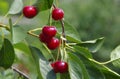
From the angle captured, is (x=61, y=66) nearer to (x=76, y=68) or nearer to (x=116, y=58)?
(x=76, y=68)

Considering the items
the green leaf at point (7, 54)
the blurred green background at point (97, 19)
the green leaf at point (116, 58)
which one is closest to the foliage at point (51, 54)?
the green leaf at point (7, 54)

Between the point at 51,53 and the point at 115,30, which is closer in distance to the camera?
the point at 51,53

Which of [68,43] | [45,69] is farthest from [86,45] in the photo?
[45,69]

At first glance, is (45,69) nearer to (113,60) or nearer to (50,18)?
(50,18)

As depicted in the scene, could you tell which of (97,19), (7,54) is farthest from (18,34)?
(97,19)

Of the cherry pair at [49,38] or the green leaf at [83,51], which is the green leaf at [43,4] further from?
the green leaf at [83,51]

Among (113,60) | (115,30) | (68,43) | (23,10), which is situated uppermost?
(23,10)

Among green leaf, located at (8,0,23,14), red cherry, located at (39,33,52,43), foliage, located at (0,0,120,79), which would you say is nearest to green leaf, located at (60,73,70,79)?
foliage, located at (0,0,120,79)
